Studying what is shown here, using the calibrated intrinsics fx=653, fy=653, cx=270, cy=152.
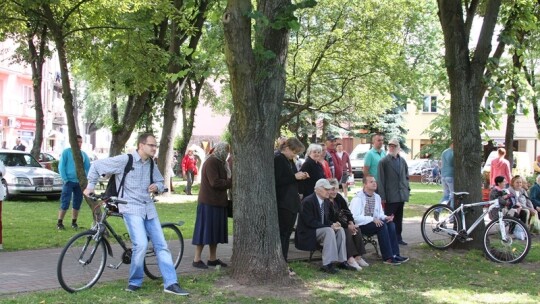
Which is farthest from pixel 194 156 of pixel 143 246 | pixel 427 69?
pixel 143 246

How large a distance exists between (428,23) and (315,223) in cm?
2856

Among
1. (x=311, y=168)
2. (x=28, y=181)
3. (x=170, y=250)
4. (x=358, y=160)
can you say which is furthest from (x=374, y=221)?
(x=358, y=160)

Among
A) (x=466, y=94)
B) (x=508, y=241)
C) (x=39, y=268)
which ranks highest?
(x=466, y=94)

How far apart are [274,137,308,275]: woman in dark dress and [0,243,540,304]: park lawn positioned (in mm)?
629

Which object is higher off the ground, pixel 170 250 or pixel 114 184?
pixel 114 184

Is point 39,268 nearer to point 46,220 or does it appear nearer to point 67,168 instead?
point 67,168

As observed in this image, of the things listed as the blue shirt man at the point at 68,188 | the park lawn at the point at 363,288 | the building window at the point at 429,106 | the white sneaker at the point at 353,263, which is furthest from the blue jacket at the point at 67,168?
the building window at the point at 429,106

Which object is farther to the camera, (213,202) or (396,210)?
(396,210)

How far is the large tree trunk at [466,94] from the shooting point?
10.8 m

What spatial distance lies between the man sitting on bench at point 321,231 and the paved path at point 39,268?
0.92 metres

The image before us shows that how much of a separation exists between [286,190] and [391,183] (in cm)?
332

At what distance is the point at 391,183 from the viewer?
11320 millimetres

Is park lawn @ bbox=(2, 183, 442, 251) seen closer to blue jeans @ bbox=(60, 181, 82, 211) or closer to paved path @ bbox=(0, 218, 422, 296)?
blue jeans @ bbox=(60, 181, 82, 211)

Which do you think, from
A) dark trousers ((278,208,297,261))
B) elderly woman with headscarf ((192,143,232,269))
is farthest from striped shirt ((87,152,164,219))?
dark trousers ((278,208,297,261))
